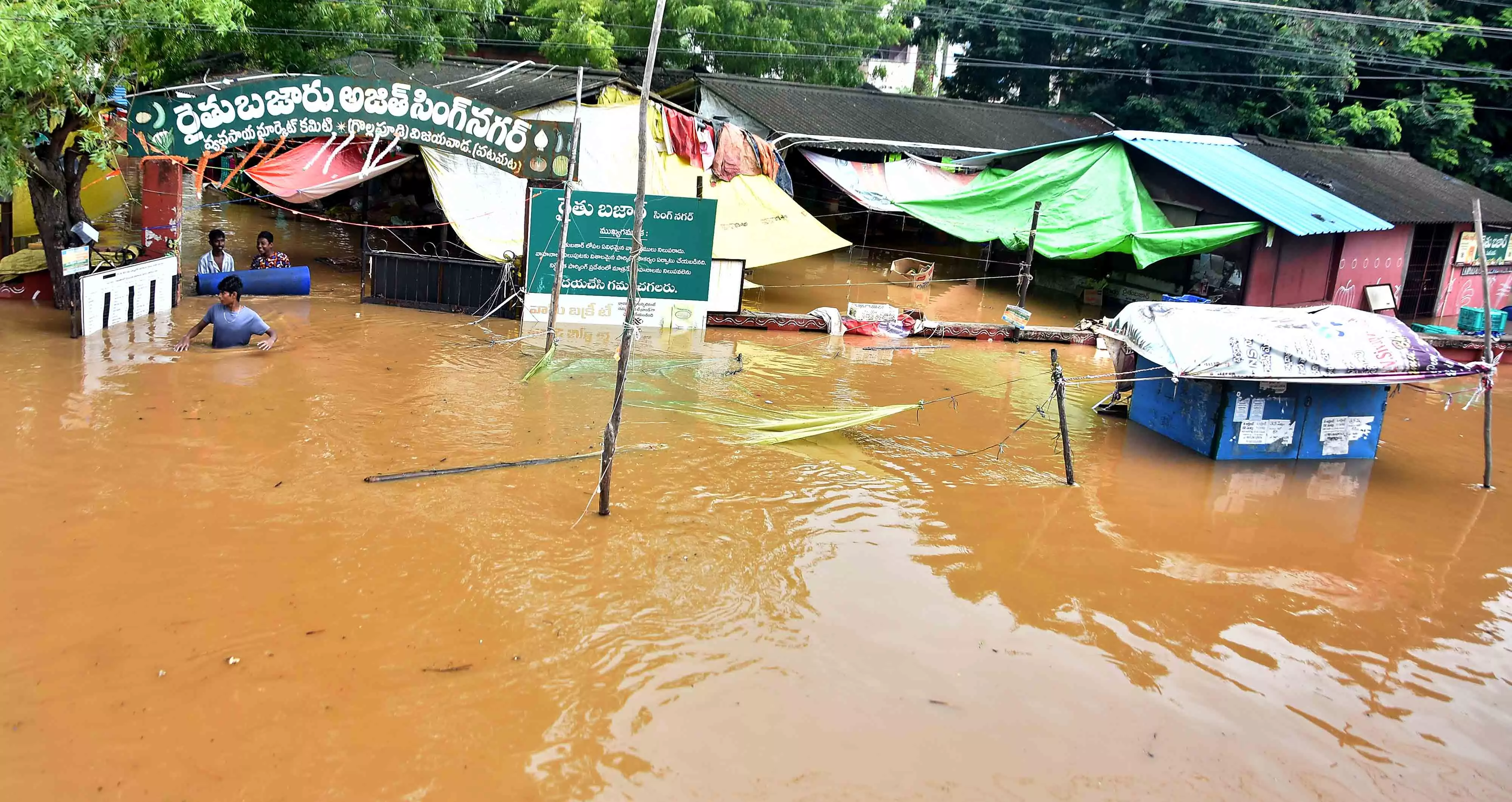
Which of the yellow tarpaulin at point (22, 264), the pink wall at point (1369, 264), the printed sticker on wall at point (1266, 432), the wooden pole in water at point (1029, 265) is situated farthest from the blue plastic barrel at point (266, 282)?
the pink wall at point (1369, 264)

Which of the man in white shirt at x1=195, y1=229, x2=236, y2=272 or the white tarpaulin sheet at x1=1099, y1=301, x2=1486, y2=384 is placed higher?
the white tarpaulin sheet at x1=1099, y1=301, x2=1486, y2=384

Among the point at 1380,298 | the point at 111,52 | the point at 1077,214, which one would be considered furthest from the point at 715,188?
the point at 1380,298

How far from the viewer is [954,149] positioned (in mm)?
23859

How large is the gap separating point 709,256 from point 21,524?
31.2ft

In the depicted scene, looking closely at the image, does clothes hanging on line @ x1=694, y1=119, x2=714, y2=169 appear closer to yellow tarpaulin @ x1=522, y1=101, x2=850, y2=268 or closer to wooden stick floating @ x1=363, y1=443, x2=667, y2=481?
yellow tarpaulin @ x1=522, y1=101, x2=850, y2=268

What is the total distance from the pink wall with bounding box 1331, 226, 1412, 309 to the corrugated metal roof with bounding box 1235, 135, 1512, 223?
559mm

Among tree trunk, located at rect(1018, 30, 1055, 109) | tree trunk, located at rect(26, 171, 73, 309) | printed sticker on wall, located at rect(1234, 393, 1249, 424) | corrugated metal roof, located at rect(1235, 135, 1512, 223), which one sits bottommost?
printed sticker on wall, located at rect(1234, 393, 1249, 424)

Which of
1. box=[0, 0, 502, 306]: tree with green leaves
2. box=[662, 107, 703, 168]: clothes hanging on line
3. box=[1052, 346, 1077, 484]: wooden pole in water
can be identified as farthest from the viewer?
box=[662, 107, 703, 168]: clothes hanging on line

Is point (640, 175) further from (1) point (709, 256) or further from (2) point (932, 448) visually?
(1) point (709, 256)

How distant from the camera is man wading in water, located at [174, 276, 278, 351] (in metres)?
12.1

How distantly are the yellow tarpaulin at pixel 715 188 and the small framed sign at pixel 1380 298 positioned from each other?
11.3 m

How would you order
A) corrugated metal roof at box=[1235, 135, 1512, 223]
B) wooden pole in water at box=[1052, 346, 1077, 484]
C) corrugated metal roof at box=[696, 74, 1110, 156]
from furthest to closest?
corrugated metal roof at box=[696, 74, 1110, 156] < corrugated metal roof at box=[1235, 135, 1512, 223] < wooden pole in water at box=[1052, 346, 1077, 484]

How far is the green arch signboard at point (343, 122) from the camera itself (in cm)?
1381

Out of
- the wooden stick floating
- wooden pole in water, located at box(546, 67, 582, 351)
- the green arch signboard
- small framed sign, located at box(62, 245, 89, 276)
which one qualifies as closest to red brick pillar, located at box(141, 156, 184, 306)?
the green arch signboard
